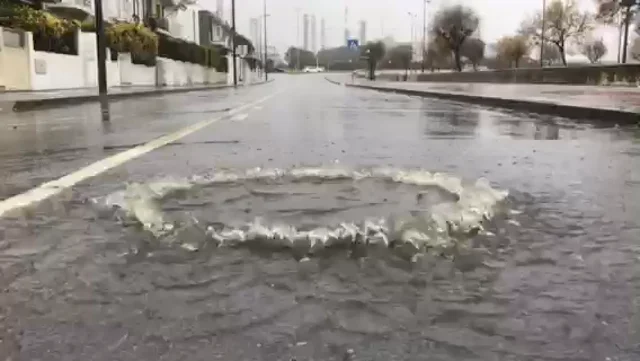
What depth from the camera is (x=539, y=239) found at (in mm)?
3311

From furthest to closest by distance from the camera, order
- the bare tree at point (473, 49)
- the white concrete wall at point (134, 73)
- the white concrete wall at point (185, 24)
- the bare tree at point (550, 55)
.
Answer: the bare tree at point (473, 49) → the bare tree at point (550, 55) → the white concrete wall at point (185, 24) → the white concrete wall at point (134, 73)

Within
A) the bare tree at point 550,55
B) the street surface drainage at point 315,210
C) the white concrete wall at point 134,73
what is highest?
the bare tree at point 550,55

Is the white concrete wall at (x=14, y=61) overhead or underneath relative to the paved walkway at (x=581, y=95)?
overhead

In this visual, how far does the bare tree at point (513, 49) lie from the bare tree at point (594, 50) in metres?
7.43

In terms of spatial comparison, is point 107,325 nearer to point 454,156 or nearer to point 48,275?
point 48,275

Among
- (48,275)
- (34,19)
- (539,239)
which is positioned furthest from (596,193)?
(34,19)

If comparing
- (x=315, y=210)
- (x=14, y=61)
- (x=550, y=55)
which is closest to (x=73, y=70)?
(x=14, y=61)

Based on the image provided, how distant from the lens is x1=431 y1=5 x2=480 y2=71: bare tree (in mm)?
98312

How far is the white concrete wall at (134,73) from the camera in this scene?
140ft

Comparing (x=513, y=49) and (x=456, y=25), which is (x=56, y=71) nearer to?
(x=456, y=25)

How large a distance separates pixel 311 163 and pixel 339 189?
1632mm

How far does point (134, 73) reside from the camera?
4456 centimetres

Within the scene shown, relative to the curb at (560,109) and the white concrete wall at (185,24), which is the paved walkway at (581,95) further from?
the white concrete wall at (185,24)

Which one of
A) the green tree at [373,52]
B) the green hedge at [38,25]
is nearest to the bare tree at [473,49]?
the green tree at [373,52]
